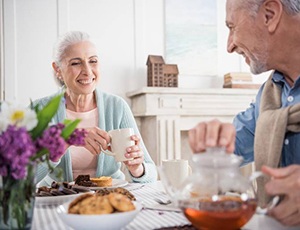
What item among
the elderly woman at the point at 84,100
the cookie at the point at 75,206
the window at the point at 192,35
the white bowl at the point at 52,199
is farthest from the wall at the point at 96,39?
the cookie at the point at 75,206

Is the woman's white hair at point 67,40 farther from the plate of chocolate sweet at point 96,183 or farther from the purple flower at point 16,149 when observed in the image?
the purple flower at point 16,149

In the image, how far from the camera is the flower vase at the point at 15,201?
2.35 feet

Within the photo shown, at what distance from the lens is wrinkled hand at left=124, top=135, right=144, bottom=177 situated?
1395 mm

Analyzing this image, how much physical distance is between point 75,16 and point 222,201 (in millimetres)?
2878

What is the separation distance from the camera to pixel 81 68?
2.08 meters

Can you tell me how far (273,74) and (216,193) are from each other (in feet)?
2.53

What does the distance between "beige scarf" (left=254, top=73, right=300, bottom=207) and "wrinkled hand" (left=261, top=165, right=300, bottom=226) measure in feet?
1.06

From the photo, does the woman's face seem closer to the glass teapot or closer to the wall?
the wall

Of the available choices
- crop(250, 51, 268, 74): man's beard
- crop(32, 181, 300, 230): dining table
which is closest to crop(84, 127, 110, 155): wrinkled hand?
crop(32, 181, 300, 230): dining table

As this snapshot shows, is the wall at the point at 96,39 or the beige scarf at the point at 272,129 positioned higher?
the wall at the point at 96,39

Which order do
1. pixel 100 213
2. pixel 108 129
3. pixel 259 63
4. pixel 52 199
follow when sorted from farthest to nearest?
pixel 108 129
pixel 259 63
pixel 52 199
pixel 100 213

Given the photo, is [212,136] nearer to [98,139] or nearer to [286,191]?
[286,191]

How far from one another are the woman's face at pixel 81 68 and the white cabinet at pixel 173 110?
113 cm

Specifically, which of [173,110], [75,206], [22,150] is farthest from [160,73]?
[22,150]
